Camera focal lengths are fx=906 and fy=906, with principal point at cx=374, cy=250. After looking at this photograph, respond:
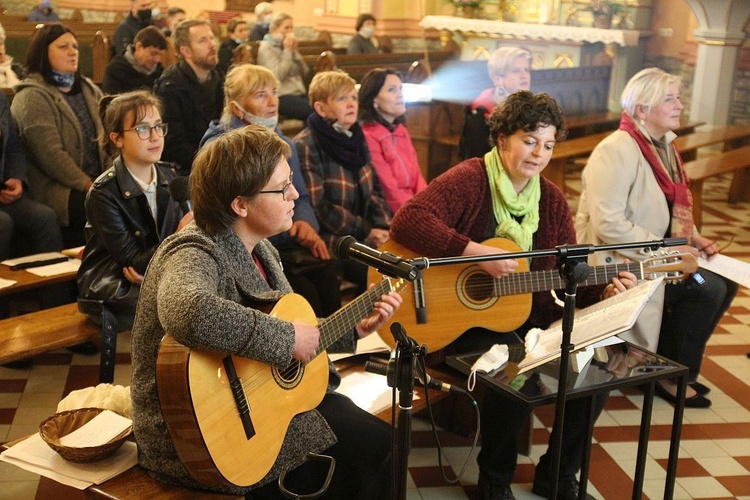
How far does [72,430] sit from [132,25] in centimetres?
654

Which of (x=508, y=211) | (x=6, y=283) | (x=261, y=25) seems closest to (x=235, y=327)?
(x=508, y=211)

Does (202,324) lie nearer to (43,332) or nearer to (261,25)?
(43,332)

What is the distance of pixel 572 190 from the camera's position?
890 centimetres

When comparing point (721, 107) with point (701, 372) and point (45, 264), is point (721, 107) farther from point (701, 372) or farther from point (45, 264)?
point (45, 264)

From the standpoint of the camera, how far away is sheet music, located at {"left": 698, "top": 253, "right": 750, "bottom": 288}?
3830 millimetres

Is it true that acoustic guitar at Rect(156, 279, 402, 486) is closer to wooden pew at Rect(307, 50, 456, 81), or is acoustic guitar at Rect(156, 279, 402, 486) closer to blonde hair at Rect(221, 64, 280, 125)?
blonde hair at Rect(221, 64, 280, 125)

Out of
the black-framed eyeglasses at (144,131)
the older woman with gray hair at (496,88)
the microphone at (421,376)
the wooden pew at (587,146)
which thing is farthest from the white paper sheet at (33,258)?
the wooden pew at (587,146)

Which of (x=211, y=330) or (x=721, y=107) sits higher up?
(x=211, y=330)

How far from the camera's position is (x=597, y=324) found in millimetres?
2643

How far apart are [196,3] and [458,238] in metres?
13.0

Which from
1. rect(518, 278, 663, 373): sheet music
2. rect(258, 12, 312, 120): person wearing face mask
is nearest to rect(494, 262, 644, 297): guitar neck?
rect(518, 278, 663, 373): sheet music

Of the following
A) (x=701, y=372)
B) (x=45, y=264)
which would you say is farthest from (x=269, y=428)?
(x=701, y=372)

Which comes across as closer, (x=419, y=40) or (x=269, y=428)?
(x=269, y=428)

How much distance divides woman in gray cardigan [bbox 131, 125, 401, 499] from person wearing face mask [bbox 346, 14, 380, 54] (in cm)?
877
